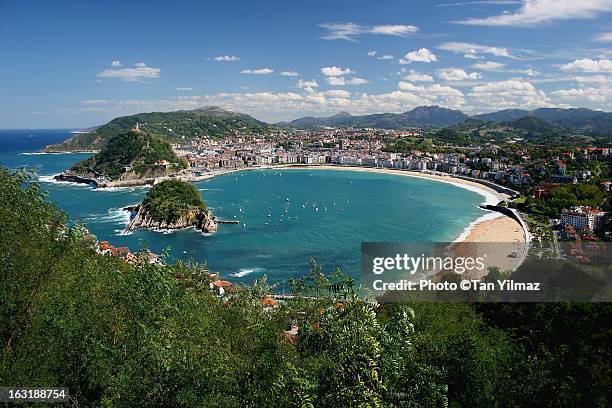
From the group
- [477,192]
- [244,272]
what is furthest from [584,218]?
[244,272]

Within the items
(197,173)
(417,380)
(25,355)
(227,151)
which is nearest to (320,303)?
(417,380)

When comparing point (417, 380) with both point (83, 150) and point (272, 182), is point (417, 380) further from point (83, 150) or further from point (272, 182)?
point (83, 150)

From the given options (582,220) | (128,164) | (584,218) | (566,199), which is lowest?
(582,220)

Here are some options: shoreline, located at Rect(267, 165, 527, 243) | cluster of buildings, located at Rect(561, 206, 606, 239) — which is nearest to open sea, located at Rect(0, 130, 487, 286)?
shoreline, located at Rect(267, 165, 527, 243)

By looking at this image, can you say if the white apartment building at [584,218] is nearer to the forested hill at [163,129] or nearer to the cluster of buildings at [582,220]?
the cluster of buildings at [582,220]

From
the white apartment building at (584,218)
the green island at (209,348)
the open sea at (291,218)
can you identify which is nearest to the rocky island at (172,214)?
the open sea at (291,218)

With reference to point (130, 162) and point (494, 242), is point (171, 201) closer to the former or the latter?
point (494, 242)
